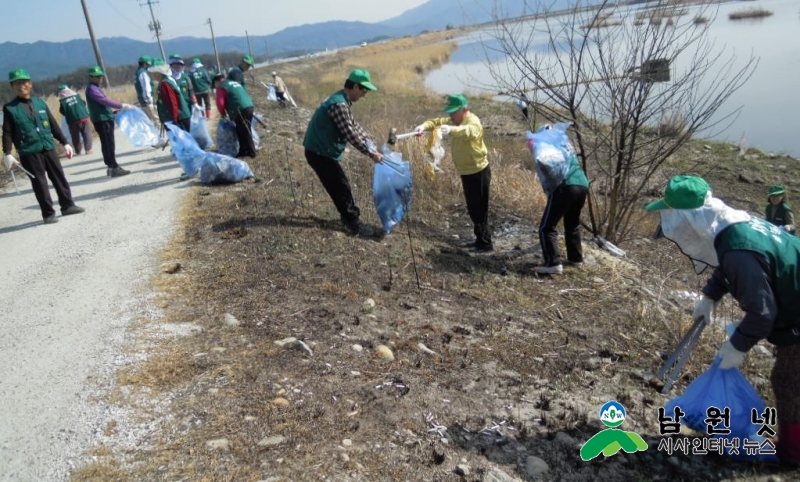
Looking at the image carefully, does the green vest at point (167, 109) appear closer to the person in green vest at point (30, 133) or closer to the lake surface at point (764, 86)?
the person in green vest at point (30, 133)

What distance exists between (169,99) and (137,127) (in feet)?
2.95

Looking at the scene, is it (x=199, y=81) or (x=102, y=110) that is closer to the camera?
(x=102, y=110)

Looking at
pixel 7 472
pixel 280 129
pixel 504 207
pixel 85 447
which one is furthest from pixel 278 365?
pixel 280 129

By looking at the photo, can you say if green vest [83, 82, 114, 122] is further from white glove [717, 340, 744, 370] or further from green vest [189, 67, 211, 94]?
white glove [717, 340, 744, 370]

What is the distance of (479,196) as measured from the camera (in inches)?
210

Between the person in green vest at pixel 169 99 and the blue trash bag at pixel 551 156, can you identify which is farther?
the person in green vest at pixel 169 99

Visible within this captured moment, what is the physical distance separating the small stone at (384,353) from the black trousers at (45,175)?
439 centimetres

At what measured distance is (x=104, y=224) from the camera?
589 centimetres

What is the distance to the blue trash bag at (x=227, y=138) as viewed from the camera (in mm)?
7953

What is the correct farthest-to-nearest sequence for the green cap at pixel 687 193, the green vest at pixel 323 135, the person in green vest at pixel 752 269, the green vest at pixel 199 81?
the green vest at pixel 199 81 < the green vest at pixel 323 135 < the green cap at pixel 687 193 < the person in green vest at pixel 752 269

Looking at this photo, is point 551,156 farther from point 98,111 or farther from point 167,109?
point 98,111

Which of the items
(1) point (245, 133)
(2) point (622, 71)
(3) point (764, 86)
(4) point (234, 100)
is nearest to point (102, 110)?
(4) point (234, 100)

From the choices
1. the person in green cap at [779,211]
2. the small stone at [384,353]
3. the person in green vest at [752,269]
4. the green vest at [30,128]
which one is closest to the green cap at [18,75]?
the green vest at [30,128]

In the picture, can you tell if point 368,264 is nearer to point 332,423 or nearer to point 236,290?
point 236,290
